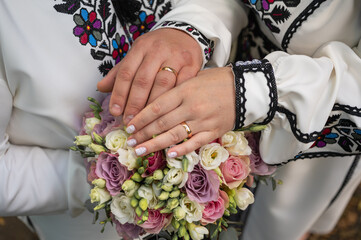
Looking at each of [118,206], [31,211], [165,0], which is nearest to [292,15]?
[165,0]

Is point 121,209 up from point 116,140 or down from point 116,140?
down

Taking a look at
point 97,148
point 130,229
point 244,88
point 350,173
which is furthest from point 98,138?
point 350,173

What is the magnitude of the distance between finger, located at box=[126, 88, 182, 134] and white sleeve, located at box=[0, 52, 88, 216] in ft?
0.94

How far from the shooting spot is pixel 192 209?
0.65m

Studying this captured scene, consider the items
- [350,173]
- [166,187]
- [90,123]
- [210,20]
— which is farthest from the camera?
[350,173]

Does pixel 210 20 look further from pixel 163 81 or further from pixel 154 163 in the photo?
pixel 154 163

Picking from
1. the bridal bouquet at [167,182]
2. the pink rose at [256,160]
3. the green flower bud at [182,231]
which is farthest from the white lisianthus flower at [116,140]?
the pink rose at [256,160]

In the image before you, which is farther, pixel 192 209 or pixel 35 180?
pixel 35 180

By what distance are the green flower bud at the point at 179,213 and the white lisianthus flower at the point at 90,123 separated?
0.27 metres

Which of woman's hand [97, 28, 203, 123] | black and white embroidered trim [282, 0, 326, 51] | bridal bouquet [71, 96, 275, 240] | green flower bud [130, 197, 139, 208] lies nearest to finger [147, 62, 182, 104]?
woman's hand [97, 28, 203, 123]

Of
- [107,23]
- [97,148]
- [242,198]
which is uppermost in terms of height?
[107,23]

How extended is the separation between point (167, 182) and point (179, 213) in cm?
7

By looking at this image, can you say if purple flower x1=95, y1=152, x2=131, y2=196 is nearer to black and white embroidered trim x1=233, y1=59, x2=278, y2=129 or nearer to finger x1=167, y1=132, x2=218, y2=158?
finger x1=167, y1=132, x2=218, y2=158

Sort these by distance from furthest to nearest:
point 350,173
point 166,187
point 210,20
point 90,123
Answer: point 350,173 < point 210,20 < point 90,123 < point 166,187
